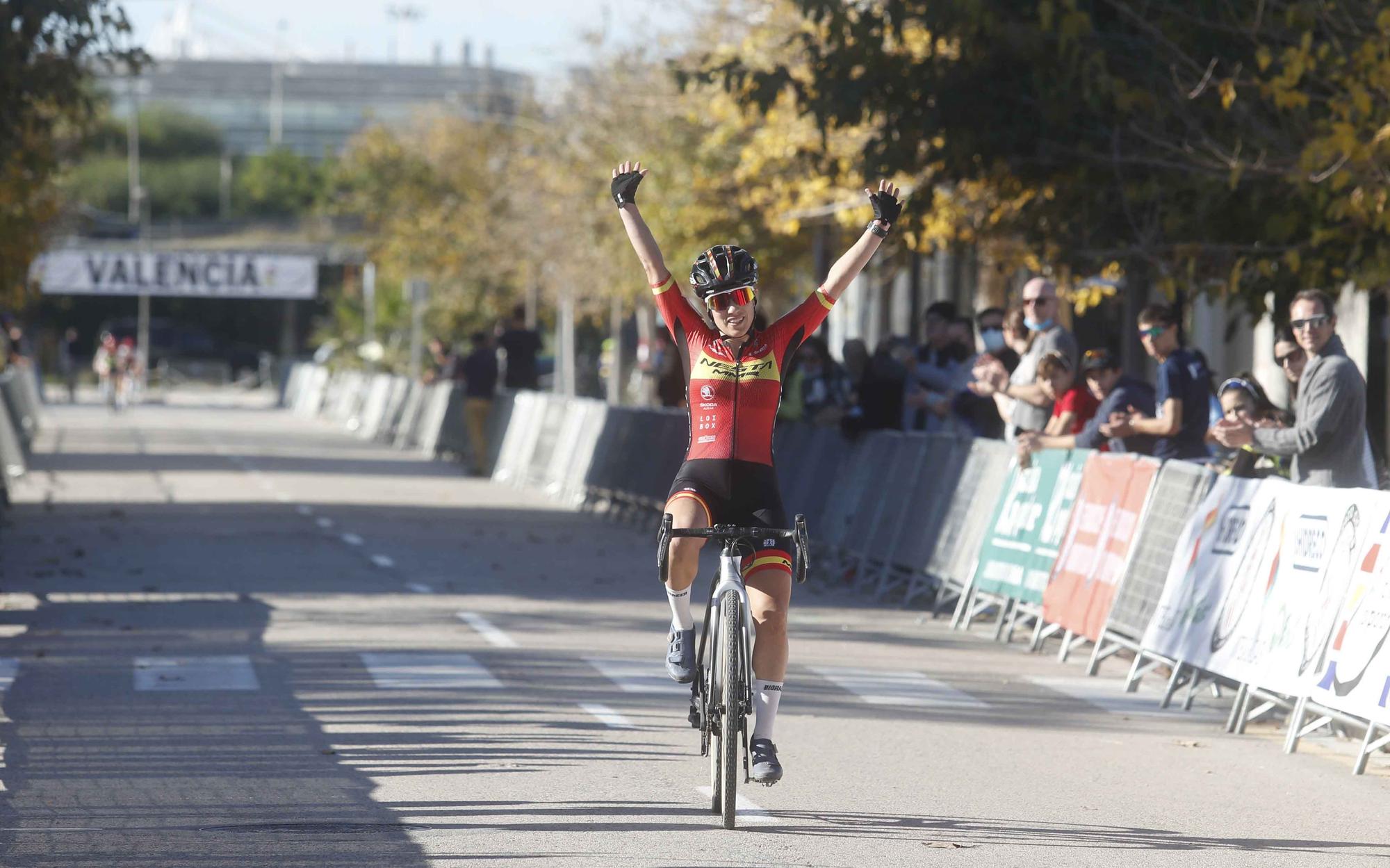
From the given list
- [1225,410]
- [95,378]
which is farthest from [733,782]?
[95,378]

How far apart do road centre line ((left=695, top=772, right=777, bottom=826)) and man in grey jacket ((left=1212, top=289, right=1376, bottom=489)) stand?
4.11 metres

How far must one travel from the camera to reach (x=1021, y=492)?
48.5ft

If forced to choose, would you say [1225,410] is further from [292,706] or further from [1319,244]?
[292,706]

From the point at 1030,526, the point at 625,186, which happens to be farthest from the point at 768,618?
the point at 1030,526

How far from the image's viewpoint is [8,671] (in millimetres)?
11758

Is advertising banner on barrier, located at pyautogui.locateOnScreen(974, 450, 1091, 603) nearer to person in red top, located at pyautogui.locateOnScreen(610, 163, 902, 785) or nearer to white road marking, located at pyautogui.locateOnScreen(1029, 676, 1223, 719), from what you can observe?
white road marking, located at pyautogui.locateOnScreen(1029, 676, 1223, 719)

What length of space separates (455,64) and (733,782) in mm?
134732

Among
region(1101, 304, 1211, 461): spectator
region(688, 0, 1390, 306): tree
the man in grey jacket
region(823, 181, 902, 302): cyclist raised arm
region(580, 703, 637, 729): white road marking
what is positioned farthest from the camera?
region(688, 0, 1390, 306): tree

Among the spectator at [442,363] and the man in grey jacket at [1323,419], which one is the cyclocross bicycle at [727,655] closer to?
the man in grey jacket at [1323,419]

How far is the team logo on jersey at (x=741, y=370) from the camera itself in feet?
26.5

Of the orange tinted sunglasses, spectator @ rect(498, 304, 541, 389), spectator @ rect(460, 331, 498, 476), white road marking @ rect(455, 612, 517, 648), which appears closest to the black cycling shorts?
the orange tinted sunglasses

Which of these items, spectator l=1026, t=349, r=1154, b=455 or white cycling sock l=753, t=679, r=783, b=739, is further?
spectator l=1026, t=349, r=1154, b=455

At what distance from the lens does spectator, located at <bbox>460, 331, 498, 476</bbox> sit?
3234cm

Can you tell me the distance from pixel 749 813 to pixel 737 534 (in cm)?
100
